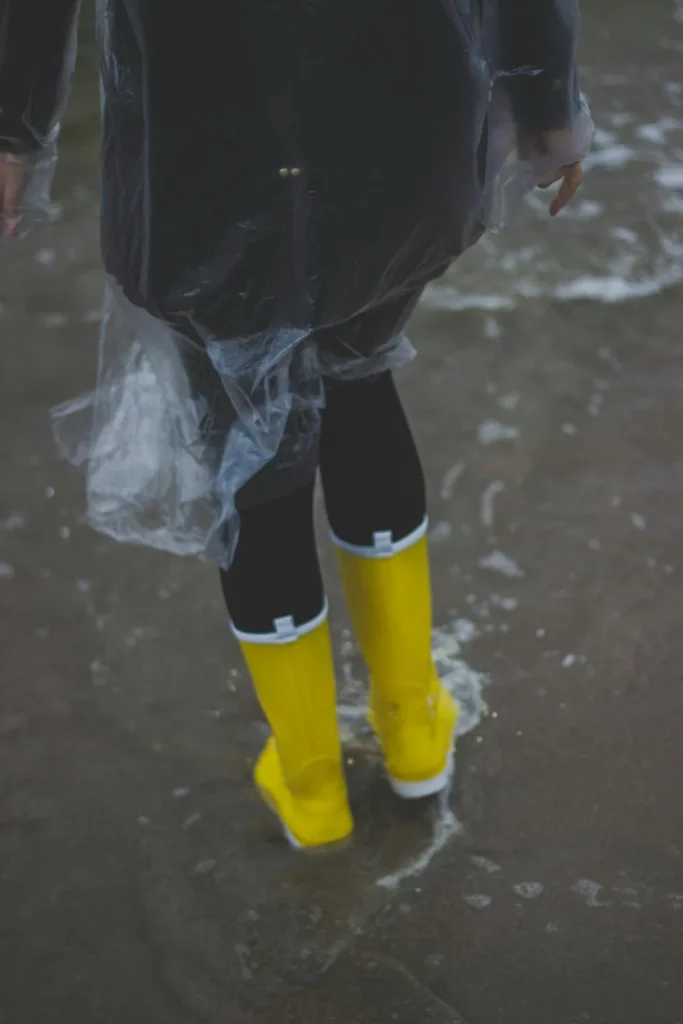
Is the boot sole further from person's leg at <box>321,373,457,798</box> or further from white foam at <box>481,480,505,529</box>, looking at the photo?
white foam at <box>481,480,505,529</box>

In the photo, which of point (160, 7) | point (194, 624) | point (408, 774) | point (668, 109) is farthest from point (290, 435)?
point (668, 109)

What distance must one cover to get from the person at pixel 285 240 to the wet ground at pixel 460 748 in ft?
0.48

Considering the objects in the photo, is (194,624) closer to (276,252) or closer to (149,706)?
(149,706)

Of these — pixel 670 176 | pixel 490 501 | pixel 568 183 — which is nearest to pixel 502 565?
pixel 490 501

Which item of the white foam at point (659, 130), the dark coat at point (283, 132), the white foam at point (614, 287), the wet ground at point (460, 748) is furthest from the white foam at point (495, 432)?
the white foam at point (659, 130)

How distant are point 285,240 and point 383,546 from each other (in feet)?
1.02

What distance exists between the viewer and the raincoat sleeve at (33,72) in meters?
0.61

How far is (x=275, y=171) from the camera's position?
1.91 ft

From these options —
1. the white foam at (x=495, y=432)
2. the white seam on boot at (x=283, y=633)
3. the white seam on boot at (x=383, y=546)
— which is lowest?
the white foam at (x=495, y=432)

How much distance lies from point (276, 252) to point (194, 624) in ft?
2.10

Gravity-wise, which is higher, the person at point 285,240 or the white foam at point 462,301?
the person at point 285,240

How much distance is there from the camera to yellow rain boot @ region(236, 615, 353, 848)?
0.82m

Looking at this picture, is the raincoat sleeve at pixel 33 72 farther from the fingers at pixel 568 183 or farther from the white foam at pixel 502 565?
the white foam at pixel 502 565

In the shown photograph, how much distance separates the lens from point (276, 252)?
0.61 m
